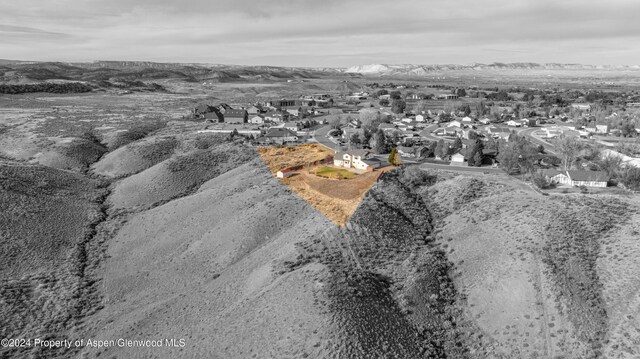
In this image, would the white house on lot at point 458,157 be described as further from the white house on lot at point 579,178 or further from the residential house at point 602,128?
the residential house at point 602,128

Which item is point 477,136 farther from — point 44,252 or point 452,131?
point 44,252

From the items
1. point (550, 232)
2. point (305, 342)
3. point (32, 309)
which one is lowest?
point (32, 309)

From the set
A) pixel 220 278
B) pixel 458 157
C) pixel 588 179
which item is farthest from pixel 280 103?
pixel 220 278

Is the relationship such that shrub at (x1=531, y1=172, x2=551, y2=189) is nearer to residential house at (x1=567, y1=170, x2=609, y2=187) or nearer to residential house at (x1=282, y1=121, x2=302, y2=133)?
residential house at (x1=567, y1=170, x2=609, y2=187)

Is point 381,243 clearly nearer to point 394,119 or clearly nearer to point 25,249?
point 25,249

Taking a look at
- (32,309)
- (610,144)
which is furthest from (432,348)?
(610,144)

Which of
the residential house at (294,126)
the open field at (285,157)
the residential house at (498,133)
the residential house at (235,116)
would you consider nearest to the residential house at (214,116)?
the residential house at (235,116)
